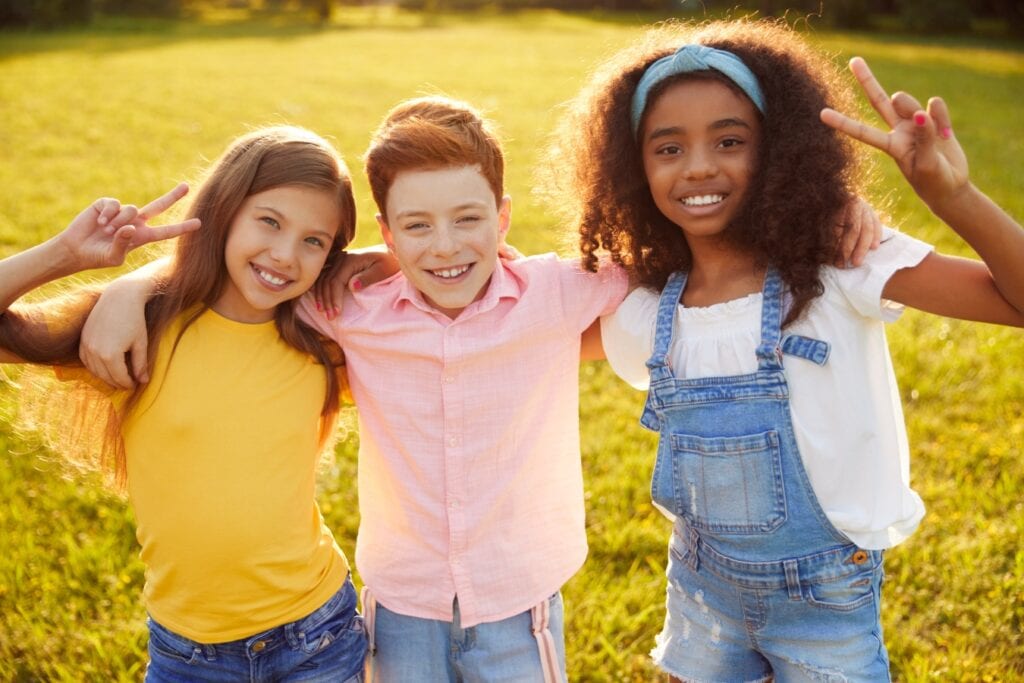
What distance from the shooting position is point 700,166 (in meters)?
1.99

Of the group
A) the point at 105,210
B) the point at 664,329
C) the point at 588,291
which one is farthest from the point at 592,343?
the point at 105,210

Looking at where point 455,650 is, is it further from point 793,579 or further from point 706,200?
point 706,200

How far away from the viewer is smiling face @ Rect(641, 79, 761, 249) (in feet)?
6.56

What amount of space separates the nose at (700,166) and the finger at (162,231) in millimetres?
1083

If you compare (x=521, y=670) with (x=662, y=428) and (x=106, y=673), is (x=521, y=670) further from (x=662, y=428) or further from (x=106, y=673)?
(x=106, y=673)

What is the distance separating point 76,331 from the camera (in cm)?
199

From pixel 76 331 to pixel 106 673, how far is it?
1.12 metres

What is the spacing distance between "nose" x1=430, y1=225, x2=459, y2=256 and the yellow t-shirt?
1.58 ft

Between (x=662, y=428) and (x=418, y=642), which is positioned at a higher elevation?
(x=662, y=428)

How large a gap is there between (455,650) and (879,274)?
1268mm

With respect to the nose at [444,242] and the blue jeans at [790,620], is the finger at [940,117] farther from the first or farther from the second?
the nose at [444,242]

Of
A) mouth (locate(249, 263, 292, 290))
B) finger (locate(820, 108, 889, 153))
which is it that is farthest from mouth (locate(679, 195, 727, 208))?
mouth (locate(249, 263, 292, 290))

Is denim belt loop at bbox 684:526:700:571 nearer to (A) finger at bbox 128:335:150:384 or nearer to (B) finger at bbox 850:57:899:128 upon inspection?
(B) finger at bbox 850:57:899:128

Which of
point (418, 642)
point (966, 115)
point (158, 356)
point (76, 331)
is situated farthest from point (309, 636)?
point (966, 115)
